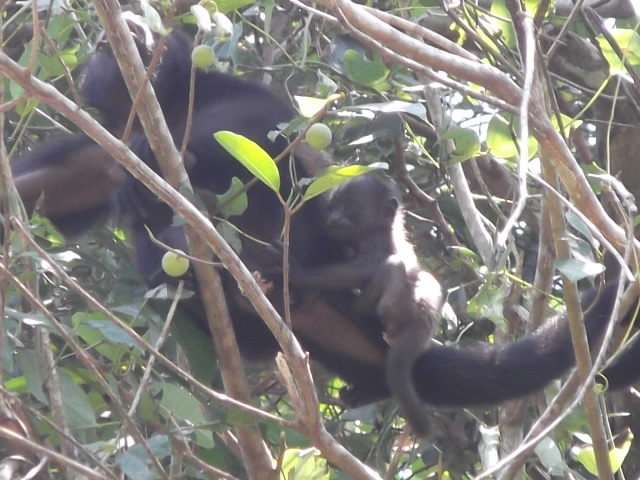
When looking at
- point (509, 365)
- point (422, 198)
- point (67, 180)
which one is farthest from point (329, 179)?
point (67, 180)

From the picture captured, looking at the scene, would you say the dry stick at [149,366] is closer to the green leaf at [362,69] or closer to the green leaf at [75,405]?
the green leaf at [75,405]

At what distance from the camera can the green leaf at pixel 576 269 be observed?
1745mm

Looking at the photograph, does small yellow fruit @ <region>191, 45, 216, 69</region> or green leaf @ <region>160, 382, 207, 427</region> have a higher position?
small yellow fruit @ <region>191, 45, 216, 69</region>

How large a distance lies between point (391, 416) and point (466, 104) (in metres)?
0.84

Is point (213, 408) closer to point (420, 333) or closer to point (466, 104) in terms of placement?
point (420, 333)

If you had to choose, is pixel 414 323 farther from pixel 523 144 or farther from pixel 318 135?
pixel 523 144

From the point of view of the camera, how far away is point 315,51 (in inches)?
130

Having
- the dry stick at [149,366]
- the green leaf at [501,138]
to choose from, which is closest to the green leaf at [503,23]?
the green leaf at [501,138]

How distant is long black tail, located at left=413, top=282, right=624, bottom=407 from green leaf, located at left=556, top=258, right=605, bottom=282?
1.54 feet

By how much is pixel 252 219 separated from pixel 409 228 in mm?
491

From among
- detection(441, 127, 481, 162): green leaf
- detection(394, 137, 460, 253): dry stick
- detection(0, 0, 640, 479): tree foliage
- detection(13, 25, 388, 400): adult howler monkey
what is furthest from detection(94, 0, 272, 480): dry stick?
detection(394, 137, 460, 253): dry stick

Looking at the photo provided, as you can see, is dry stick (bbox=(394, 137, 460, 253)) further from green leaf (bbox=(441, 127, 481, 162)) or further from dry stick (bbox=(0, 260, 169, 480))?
dry stick (bbox=(0, 260, 169, 480))

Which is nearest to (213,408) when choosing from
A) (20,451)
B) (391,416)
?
(20,451)

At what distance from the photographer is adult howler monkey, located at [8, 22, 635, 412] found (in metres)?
2.60
